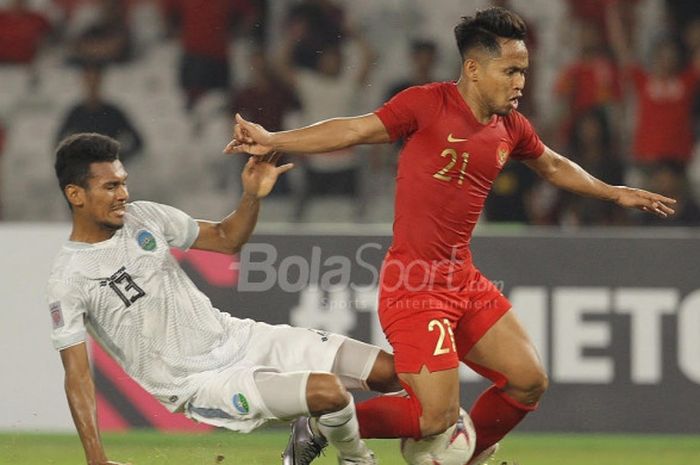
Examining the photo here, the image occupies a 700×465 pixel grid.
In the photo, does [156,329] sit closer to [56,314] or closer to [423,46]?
[56,314]

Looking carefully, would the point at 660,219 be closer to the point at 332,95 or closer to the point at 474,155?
the point at 332,95

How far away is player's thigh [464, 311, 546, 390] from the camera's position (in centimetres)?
626

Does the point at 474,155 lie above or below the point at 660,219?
above

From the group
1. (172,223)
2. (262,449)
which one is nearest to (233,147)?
(172,223)

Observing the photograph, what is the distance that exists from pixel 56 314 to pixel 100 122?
4.19 meters

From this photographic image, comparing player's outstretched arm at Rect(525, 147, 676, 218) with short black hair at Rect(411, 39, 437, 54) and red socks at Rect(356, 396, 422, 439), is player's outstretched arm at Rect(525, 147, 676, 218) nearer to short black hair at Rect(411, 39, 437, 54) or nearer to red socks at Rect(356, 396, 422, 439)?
red socks at Rect(356, 396, 422, 439)

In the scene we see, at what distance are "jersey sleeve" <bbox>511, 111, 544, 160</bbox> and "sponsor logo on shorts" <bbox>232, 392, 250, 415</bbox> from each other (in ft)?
5.68

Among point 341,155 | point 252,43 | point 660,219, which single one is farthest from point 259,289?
point 660,219

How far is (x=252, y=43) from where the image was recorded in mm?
10102

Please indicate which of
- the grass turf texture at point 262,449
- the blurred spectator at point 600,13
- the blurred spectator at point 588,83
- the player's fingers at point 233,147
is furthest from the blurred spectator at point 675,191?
the player's fingers at point 233,147

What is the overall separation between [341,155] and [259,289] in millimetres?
1628

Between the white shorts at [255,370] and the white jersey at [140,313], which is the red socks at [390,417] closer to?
the white shorts at [255,370]

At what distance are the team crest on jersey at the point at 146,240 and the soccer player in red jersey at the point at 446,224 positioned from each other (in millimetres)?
525

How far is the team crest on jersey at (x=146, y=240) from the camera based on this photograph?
6.03 m
